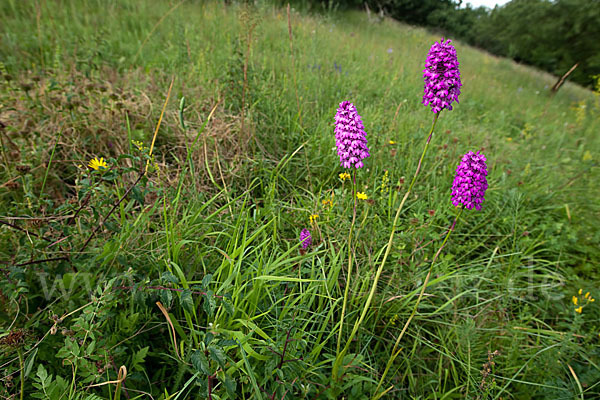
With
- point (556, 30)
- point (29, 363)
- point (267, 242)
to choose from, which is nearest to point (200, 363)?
point (29, 363)

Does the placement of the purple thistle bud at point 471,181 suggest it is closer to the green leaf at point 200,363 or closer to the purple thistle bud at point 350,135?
the purple thistle bud at point 350,135

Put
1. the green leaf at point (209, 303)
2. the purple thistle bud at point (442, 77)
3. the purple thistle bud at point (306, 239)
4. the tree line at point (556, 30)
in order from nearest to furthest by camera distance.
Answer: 1. the green leaf at point (209, 303)
2. the purple thistle bud at point (442, 77)
3. the purple thistle bud at point (306, 239)
4. the tree line at point (556, 30)

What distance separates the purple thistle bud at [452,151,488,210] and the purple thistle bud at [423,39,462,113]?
0.23m

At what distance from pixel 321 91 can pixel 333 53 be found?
73.2 inches

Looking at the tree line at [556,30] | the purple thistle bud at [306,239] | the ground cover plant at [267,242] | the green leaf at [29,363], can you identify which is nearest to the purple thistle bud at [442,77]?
the ground cover plant at [267,242]

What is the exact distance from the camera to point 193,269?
4.37ft

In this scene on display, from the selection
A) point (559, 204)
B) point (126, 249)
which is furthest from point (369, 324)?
point (559, 204)

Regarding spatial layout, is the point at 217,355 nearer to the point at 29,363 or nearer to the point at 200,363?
the point at 200,363

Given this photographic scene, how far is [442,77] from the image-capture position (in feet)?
3.33

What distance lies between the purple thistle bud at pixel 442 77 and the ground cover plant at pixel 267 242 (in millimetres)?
25

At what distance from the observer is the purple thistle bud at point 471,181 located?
1.05 metres

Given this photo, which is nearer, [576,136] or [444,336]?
[444,336]

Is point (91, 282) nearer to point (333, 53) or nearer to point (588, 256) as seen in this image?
point (588, 256)

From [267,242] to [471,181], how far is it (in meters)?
0.96
